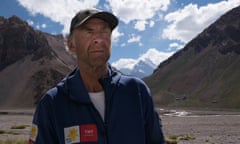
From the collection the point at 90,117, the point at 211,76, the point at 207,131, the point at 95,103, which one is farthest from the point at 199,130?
the point at 211,76

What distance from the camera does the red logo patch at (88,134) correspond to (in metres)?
2.98

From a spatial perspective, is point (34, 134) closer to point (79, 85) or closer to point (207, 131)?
point (79, 85)

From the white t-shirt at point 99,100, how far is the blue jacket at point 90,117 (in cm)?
6

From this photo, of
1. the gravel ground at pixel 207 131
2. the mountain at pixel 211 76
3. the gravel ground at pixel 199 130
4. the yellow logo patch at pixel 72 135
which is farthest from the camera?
the mountain at pixel 211 76

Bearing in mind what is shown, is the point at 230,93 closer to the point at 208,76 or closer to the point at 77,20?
the point at 208,76

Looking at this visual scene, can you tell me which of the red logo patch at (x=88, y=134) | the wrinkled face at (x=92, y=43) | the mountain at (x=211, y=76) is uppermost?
the mountain at (x=211, y=76)

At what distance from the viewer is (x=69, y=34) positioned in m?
3.49

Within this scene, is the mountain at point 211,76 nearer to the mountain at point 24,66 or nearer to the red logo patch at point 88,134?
the mountain at point 24,66

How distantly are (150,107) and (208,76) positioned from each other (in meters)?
172

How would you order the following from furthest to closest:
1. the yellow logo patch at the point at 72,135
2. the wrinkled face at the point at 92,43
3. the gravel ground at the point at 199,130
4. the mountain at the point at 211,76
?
1. the mountain at the point at 211,76
2. the gravel ground at the point at 199,130
3. the wrinkled face at the point at 92,43
4. the yellow logo patch at the point at 72,135

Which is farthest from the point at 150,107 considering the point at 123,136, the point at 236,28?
the point at 236,28

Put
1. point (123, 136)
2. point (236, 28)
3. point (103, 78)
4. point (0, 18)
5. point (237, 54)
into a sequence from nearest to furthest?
1. point (123, 136)
2. point (103, 78)
3. point (237, 54)
4. point (236, 28)
5. point (0, 18)

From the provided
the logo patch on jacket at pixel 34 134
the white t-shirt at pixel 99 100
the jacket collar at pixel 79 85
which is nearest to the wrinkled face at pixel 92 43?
the jacket collar at pixel 79 85

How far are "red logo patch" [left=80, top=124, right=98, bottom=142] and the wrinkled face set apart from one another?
570mm
